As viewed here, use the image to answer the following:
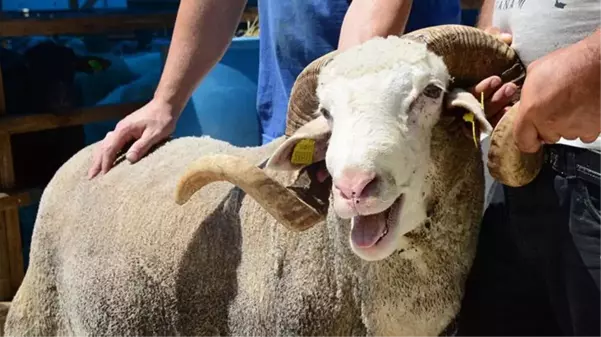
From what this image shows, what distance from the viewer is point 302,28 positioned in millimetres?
2773

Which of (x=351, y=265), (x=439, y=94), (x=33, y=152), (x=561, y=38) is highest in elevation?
(x=561, y=38)

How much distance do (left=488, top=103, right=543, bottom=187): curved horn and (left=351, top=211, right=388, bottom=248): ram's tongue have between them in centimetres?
27

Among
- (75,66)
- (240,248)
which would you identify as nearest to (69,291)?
(240,248)

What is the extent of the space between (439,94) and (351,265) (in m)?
0.45

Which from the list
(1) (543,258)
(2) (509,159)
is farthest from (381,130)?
(1) (543,258)

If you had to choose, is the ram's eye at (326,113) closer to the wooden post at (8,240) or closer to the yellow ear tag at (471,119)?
the yellow ear tag at (471,119)

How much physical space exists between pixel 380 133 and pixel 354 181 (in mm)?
132

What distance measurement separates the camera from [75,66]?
4965 mm

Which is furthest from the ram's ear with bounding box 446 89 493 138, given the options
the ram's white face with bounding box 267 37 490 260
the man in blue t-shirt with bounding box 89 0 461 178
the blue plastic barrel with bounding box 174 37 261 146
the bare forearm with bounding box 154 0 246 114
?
the blue plastic barrel with bounding box 174 37 261 146

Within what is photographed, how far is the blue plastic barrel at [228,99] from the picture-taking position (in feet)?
13.5

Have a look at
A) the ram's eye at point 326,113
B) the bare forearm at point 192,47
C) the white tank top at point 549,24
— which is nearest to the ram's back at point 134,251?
the bare forearm at point 192,47

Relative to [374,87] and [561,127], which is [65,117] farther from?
[561,127]

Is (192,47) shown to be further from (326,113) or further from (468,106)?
(468,106)

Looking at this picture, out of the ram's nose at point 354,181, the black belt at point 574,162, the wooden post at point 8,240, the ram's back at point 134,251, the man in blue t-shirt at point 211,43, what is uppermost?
the ram's nose at point 354,181
